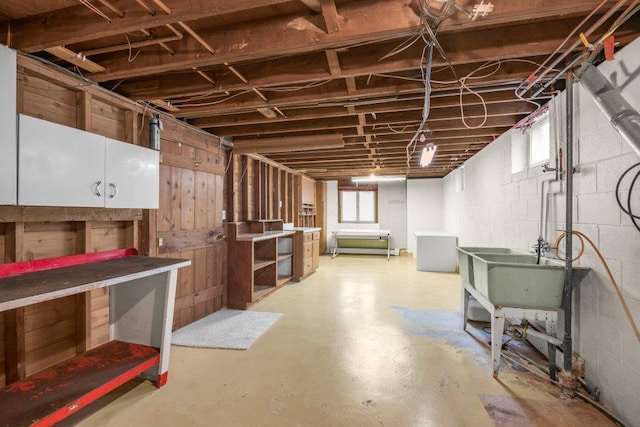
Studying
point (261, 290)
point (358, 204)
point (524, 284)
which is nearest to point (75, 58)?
point (261, 290)

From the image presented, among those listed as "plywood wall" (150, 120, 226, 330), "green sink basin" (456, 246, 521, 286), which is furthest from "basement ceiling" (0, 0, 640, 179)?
"green sink basin" (456, 246, 521, 286)

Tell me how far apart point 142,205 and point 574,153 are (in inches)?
134

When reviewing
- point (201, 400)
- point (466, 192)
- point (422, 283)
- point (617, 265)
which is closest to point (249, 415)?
point (201, 400)

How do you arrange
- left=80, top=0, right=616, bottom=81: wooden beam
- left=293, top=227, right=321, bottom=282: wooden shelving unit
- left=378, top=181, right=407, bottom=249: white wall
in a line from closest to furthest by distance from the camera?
1. left=80, top=0, right=616, bottom=81: wooden beam
2. left=293, top=227, right=321, bottom=282: wooden shelving unit
3. left=378, top=181, right=407, bottom=249: white wall

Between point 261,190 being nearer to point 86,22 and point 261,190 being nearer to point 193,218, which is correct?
point 193,218

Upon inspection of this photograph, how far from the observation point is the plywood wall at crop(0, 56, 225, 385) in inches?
73.0

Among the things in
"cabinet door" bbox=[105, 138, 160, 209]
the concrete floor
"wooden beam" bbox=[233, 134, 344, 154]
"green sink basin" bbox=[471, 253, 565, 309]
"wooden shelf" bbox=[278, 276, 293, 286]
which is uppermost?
"wooden beam" bbox=[233, 134, 344, 154]

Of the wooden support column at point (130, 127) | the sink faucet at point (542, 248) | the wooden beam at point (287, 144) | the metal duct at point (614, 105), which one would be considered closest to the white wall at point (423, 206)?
the wooden beam at point (287, 144)

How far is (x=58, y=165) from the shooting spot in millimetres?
1762

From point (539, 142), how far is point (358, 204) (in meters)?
6.15

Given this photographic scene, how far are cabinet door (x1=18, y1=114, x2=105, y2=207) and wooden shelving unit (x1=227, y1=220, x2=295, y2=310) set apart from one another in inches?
74.5

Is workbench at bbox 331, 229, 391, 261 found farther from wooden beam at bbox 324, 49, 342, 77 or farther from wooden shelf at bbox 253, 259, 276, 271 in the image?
wooden beam at bbox 324, 49, 342, 77

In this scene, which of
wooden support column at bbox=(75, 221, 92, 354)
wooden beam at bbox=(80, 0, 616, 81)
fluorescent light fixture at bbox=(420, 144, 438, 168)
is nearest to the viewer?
wooden beam at bbox=(80, 0, 616, 81)

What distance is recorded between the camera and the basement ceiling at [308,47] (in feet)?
5.16
